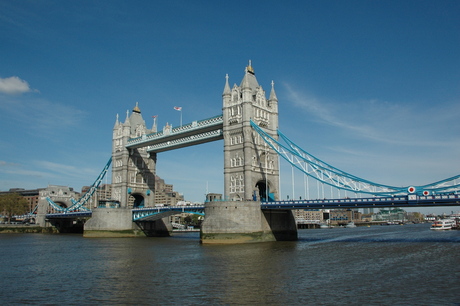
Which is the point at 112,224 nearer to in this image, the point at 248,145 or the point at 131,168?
the point at 131,168

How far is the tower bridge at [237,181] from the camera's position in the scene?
4775 centimetres

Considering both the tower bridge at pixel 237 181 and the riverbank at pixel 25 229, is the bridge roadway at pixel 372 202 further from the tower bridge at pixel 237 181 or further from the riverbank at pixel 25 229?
the riverbank at pixel 25 229

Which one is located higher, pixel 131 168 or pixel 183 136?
pixel 183 136

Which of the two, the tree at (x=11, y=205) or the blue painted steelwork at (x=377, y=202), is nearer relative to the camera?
the blue painted steelwork at (x=377, y=202)

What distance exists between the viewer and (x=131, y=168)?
7900 centimetres

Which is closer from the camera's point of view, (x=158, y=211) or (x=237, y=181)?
(x=237, y=181)

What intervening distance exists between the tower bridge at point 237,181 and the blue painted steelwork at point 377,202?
0.09 metres

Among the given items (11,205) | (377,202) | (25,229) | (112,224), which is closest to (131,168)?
(112,224)

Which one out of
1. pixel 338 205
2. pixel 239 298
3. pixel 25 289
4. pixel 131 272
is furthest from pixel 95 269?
pixel 338 205

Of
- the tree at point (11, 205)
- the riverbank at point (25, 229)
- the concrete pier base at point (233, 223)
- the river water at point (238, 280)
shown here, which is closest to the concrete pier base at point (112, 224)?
the concrete pier base at point (233, 223)

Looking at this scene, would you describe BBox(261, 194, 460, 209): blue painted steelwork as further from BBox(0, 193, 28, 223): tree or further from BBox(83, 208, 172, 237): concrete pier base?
BBox(0, 193, 28, 223): tree

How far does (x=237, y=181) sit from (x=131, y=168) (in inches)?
1176

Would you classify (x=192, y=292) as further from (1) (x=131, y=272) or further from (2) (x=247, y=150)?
(2) (x=247, y=150)

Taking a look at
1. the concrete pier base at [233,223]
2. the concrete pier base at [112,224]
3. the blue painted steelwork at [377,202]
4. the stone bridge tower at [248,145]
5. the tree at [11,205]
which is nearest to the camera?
the blue painted steelwork at [377,202]
